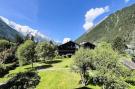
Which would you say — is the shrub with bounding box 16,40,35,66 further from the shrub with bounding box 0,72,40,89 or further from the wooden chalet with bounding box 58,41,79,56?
the shrub with bounding box 0,72,40,89

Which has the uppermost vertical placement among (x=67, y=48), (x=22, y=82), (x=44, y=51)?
(x=67, y=48)

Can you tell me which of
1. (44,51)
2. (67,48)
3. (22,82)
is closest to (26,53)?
(44,51)

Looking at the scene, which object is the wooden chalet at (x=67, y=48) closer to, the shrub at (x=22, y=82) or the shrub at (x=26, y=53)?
the shrub at (x=26, y=53)

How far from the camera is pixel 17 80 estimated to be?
42.6 metres

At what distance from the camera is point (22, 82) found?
42.6m

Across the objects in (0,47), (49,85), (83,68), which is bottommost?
(49,85)

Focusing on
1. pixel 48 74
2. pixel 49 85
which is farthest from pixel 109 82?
pixel 48 74

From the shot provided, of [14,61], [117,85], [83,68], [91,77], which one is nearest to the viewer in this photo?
[117,85]

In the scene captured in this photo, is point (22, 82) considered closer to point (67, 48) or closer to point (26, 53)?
point (26, 53)

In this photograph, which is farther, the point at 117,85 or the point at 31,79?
the point at 117,85

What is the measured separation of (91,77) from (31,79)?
1357 inches

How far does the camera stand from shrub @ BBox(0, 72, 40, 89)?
1625 inches

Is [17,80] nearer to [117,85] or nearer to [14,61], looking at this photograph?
[117,85]

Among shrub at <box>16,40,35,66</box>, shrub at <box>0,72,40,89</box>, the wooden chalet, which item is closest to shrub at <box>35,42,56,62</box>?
shrub at <box>16,40,35,66</box>
